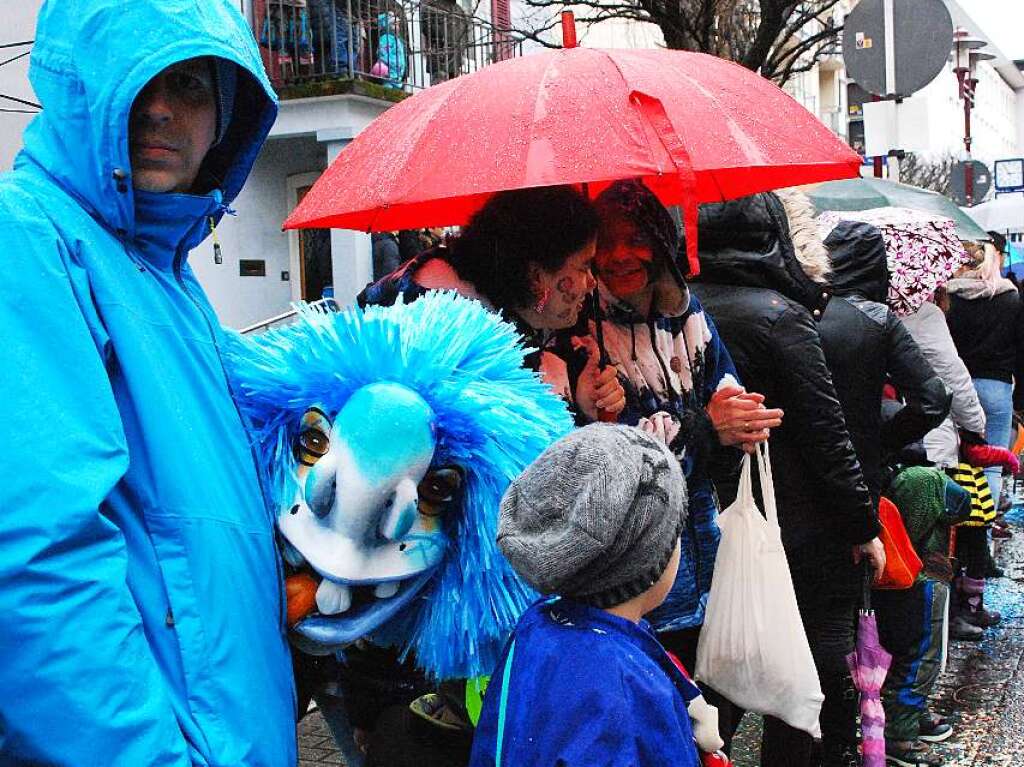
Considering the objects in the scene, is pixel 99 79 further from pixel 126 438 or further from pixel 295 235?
pixel 295 235

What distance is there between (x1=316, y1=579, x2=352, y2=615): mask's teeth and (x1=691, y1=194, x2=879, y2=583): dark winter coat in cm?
197

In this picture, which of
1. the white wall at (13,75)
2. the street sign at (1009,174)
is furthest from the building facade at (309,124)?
the street sign at (1009,174)

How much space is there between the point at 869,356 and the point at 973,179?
15128 millimetres

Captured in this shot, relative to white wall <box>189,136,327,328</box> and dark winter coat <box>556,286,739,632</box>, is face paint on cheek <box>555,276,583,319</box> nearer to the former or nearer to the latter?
dark winter coat <box>556,286,739,632</box>

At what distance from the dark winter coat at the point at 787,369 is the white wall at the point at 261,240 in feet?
29.8

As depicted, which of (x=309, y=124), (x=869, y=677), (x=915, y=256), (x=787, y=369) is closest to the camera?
(x=787, y=369)

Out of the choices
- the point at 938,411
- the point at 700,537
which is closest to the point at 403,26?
the point at 938,411

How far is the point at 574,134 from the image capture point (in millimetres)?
2744

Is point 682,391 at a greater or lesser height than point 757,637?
greater

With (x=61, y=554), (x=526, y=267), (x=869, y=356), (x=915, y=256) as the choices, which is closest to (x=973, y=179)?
(x=915, y=256)

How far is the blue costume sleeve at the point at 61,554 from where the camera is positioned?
140 cm

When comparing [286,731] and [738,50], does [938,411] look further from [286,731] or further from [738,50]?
[738,50]

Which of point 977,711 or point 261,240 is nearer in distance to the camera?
point 977,711

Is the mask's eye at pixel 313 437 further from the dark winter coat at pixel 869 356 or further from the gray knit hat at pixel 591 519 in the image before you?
the dark winter coat at pixel 869 356
